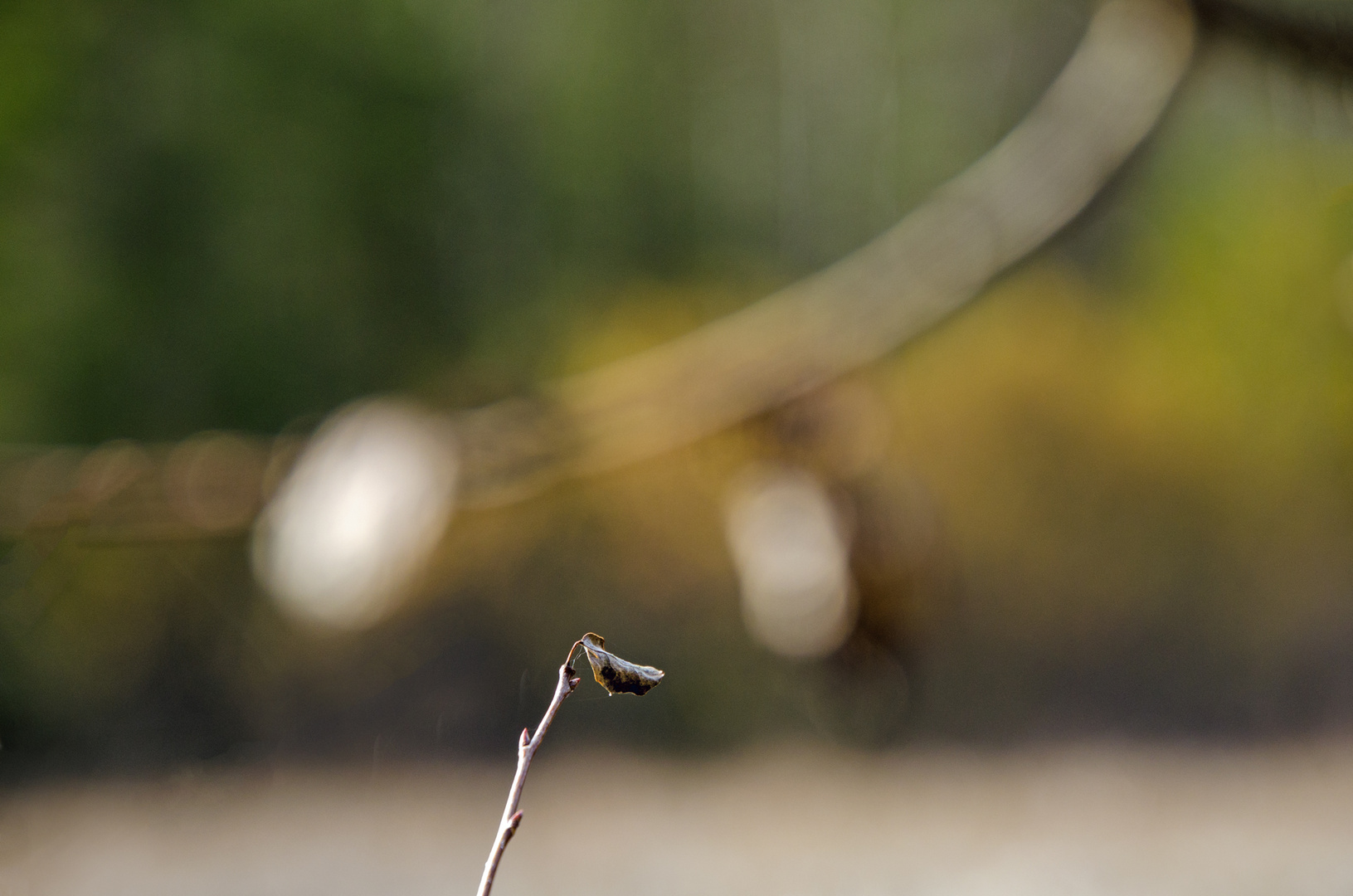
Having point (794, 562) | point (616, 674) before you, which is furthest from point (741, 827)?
point (616, 674)

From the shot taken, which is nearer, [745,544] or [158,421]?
[745,544]

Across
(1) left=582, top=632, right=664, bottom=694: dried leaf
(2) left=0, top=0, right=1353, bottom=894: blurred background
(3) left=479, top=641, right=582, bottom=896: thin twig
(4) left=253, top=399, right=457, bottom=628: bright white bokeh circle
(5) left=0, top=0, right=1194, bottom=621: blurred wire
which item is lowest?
(3) left=479, top=641, right=582, bottom=896: thin twig

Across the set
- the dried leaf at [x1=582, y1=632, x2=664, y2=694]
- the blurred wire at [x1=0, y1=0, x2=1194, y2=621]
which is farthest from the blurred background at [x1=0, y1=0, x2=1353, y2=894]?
the dried leaf at [x1=582, y1=632, x2=664, y2=694]

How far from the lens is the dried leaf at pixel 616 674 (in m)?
0.11

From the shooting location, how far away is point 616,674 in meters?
0.11

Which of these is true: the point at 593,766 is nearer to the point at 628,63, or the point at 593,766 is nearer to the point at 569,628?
the point at 569,628

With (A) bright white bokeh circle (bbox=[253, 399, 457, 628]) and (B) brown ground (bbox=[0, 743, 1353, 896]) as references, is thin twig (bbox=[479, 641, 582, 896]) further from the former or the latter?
Result: (B) brown ground (bbox=[0, 743, 1353, 896])

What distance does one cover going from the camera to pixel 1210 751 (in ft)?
5.39

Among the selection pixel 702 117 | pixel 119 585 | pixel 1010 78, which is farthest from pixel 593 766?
pixel 1010 78

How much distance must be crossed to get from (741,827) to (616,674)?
141cm

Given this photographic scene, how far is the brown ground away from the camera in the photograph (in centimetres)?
112

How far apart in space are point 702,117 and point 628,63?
0.48ft

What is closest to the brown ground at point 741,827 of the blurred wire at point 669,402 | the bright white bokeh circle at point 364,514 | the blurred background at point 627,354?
the blurred background at point 627,354

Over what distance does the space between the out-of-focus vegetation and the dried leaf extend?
138 cm
